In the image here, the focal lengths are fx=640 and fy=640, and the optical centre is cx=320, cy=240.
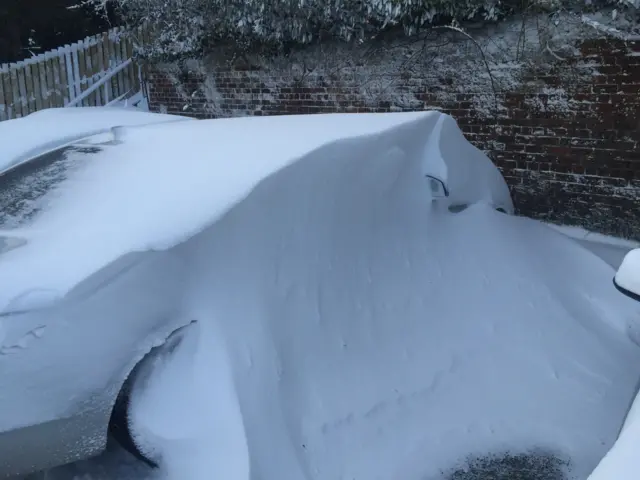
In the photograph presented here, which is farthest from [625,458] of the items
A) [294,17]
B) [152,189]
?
[294,17]

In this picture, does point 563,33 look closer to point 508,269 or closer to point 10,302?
point 508,269

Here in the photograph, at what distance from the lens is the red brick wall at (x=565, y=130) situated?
4922 mm

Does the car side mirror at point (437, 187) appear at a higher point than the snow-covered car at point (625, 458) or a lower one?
higher

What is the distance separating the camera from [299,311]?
2.29 meters

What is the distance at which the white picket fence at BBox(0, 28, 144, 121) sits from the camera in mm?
8500

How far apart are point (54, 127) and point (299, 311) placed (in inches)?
80.4

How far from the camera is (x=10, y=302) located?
1765 millimetres

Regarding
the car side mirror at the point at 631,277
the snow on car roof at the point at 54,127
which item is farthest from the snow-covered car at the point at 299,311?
the car side mirror at the point at 631,277

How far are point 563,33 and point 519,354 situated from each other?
125 inches

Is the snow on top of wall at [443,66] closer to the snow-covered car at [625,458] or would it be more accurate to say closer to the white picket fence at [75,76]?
the white picket fence at [75,76]

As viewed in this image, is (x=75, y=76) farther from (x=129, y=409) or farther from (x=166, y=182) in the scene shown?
(x=129, y=409)

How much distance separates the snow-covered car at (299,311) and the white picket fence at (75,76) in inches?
246

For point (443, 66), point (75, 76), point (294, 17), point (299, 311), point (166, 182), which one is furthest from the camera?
point (75, 76)

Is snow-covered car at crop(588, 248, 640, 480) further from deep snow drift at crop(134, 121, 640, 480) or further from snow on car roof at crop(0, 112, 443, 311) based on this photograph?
snow on car roof at crop(0, 112, 443, 311)
